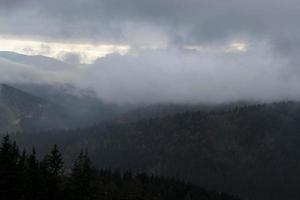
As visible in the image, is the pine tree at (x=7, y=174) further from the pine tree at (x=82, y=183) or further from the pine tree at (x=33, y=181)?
the pine tree at (x=82, y=183)

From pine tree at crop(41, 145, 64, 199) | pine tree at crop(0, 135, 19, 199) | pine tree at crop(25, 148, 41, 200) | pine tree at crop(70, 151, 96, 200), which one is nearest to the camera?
pine tree at crop(0, 135, 19, 199)

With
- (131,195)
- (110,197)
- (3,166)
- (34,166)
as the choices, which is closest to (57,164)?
(34,166)

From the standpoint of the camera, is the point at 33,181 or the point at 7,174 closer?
the point at 7,174

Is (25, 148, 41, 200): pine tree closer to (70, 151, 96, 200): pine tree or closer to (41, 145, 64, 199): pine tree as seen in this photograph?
(41, 145, 64, 199): pine tree

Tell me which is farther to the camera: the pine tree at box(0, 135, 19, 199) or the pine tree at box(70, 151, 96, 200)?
the pine tree at box(70, 151, 96, 200)

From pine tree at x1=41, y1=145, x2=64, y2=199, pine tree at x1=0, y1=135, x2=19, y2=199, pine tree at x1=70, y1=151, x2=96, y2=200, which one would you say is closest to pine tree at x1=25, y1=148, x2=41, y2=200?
pine tree at x1=41, y1=145, x2=64, y2=199

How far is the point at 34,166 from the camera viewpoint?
295ft

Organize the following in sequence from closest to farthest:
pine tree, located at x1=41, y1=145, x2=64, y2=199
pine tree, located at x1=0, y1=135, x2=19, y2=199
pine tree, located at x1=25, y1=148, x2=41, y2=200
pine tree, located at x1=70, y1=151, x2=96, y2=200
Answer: pine tree, located at x1=0, y1=135, x2=19, y2=199, pine tree, located at x1=25, y1=148, x2=41, y2=200, pine tree, located at x1=41, y1=145, x2=64, y2=199, pine tree, located at x1=70, y1=151, x2=96, y2=200

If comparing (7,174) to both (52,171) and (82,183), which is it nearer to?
(52,171)

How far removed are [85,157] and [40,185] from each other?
8.68m

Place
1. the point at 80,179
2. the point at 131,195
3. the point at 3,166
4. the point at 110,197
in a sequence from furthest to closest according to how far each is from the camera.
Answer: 1. the point at 110,197
2. the point at 131,195
3. the point at 80,179
4. the point at 3,166

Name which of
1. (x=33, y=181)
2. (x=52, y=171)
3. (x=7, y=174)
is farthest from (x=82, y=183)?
(x=7, y=174)

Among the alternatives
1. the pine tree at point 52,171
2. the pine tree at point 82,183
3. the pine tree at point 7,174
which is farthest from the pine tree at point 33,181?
the pine tree at point 82,183

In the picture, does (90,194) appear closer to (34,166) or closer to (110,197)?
(34,166)
